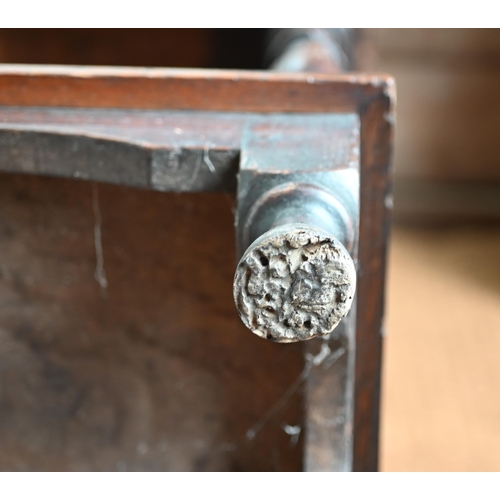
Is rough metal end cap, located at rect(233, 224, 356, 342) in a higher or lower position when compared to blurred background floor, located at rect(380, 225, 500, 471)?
lower

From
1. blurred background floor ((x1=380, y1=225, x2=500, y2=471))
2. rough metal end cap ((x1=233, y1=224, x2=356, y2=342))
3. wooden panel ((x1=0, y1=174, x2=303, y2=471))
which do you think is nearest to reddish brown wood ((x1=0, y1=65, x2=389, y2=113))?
wooden panel ((x1=0, y1=174, x2=303, y2=471))

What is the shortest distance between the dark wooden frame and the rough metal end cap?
0.34 meters

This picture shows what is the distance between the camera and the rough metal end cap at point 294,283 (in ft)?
2.00

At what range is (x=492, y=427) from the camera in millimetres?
2193

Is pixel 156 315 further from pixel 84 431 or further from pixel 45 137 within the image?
pixel 45 137

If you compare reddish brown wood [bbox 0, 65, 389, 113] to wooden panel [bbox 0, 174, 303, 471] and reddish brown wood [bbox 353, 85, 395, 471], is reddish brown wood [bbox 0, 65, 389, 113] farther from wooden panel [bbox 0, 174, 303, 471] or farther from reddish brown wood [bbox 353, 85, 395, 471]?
wooden panel [bbox 0, 174, 303, 471]

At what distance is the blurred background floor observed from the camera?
83.3 inches

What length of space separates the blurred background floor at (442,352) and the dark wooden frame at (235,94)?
1.34 metres

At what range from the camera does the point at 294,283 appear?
627 mm

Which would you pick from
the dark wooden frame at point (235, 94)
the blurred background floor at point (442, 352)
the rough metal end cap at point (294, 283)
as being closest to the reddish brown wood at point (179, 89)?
the dark wooden frame at point (235, 94)

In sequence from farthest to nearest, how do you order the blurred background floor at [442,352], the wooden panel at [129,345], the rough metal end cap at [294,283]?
1. the blurred background floor at [442,352]
2. the wooden panel at [129,345]
3. the rough metal end cap at [294,283]

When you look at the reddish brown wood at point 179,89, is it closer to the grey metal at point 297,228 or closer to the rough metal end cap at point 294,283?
the grey metal at point 297,228
